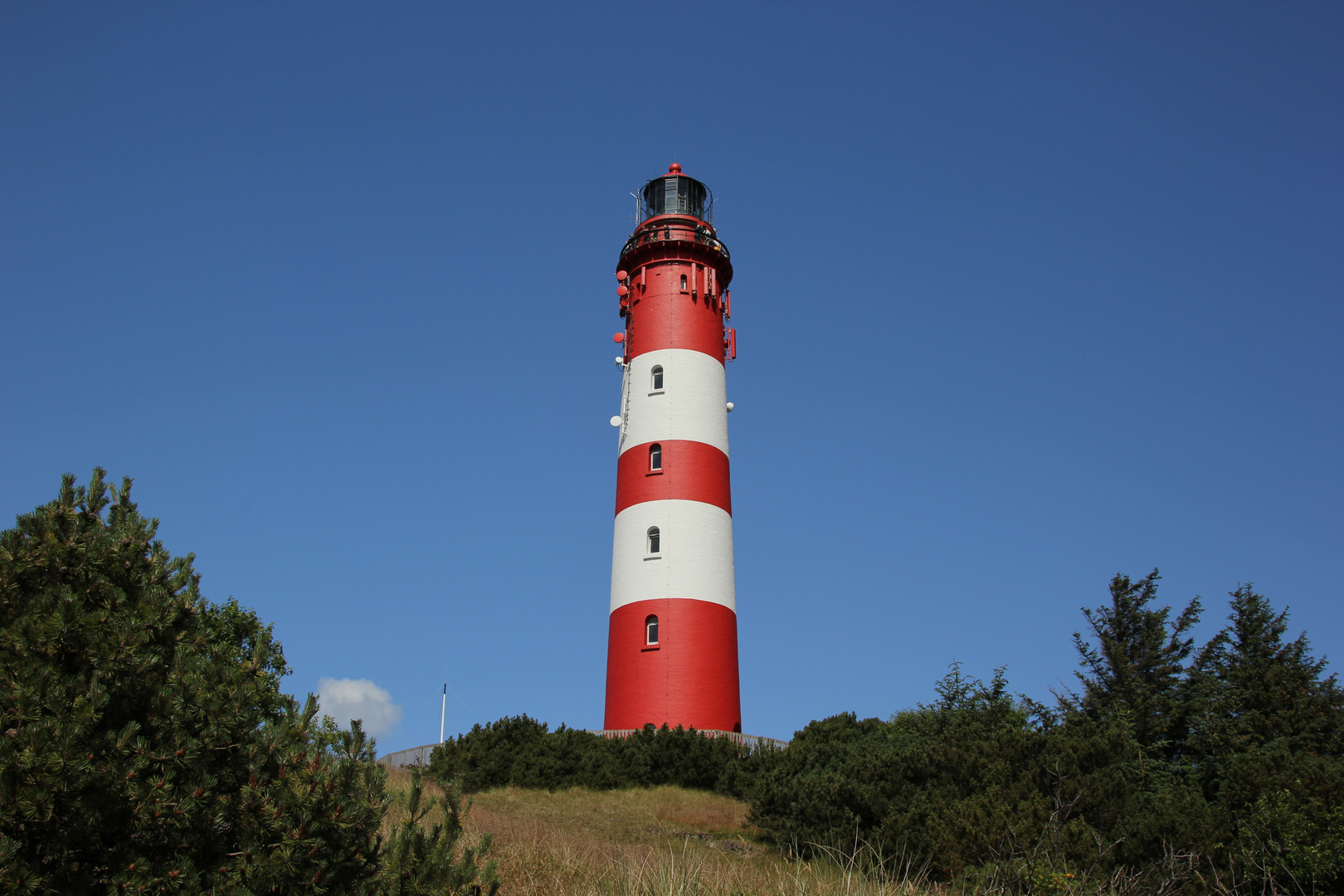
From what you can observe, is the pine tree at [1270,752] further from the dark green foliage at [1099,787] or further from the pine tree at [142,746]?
the pine tree at [142,746]

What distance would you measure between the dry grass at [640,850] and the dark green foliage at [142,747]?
4035 millimetres

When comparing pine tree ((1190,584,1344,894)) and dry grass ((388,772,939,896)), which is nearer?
dry grass ((388,772,939,896))

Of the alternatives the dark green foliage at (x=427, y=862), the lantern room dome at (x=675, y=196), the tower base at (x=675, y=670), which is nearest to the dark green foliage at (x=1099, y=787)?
the tower base at (x=675, y=670)

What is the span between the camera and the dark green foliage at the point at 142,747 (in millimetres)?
6230

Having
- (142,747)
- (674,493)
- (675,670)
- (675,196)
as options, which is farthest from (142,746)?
(675,196)

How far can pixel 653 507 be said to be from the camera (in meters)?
30.6

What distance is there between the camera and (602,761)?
25.9 m

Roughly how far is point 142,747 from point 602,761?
20.4 meters

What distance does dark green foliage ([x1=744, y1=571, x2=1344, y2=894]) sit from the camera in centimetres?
1397

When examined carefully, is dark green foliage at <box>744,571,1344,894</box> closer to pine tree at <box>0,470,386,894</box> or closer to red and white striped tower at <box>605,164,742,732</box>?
red and white striped tower at <box>605,164,742,732</box>

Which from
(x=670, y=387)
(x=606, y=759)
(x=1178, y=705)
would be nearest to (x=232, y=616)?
(x=606, y=759)

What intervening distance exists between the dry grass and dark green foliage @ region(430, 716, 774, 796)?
0.53 metres

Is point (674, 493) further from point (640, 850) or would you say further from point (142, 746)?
point (142, 746)

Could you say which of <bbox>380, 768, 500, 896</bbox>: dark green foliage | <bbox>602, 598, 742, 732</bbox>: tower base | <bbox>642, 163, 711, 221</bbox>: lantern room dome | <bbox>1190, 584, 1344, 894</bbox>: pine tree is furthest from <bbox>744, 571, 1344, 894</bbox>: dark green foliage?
<bbox>642, 163, 711, 221</bbox>: lantern room dome
